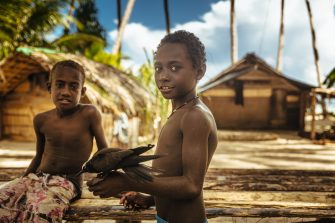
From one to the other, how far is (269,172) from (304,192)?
68cm

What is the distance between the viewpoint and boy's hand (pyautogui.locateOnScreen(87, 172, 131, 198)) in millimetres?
1098

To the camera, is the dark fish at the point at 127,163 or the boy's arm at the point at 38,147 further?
the boy's arm at the point at 38,147

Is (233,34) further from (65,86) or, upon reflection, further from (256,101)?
(65,86)

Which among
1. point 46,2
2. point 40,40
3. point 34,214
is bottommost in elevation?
point 34,214

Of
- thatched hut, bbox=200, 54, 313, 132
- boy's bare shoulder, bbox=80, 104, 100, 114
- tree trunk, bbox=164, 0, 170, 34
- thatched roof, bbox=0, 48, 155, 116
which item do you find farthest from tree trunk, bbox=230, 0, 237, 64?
boy's bare shoulder, bbox=80, 104, 100, 114

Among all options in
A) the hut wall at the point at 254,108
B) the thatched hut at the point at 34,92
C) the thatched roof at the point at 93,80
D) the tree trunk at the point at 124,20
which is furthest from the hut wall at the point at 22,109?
the hut wall at the point at 254,108

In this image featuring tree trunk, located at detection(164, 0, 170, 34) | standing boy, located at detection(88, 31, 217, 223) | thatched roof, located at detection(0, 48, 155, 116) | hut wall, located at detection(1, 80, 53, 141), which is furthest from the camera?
tree trunk, located at detection(164, 0, 170, 34)

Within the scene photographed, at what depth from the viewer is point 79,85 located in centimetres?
212

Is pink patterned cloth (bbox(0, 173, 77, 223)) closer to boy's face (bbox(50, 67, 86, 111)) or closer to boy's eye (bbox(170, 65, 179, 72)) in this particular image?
boy's face (bbox(50, 67, 86, 111))

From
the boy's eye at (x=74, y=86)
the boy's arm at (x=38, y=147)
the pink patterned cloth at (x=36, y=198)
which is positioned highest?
the boy's eye at (x=74, y=86)

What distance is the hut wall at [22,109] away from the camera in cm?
868

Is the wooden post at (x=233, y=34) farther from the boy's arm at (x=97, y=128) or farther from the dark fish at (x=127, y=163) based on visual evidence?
the dark fish at (x=127, y=163)

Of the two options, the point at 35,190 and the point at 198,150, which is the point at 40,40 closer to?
the point at 35,190

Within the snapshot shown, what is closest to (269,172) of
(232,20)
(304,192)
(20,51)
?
(304,192)
